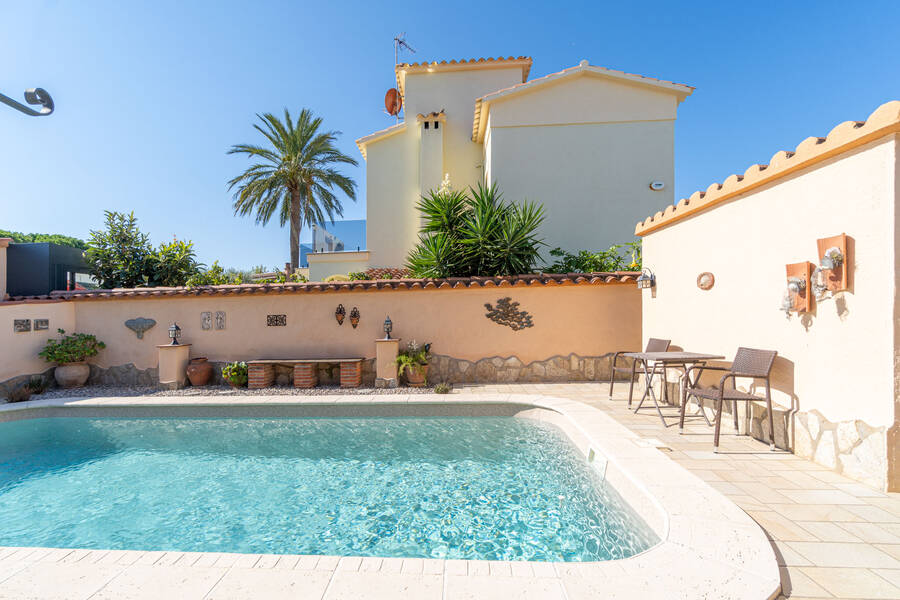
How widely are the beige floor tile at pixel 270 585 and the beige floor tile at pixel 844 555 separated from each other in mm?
3048

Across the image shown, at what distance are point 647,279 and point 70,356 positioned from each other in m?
12.7

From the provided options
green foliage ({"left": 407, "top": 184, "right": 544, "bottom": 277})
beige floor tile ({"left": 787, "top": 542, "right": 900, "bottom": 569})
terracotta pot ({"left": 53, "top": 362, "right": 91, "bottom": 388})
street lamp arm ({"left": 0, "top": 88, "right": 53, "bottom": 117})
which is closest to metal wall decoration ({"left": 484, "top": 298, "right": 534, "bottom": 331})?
green foliage ({"left": 407, "top": 184, "right": 544, "bottom": 277})

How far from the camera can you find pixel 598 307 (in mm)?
8445

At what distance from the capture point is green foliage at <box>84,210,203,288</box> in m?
10.3

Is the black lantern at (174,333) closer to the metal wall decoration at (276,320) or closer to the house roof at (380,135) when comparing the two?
the metal wall decoration at (276,320)

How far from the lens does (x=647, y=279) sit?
7070 millimetres

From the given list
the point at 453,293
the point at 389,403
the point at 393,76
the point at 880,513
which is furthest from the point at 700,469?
the point at 393,76

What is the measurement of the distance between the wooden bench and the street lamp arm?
203 inches

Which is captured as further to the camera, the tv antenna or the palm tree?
the tv antenna

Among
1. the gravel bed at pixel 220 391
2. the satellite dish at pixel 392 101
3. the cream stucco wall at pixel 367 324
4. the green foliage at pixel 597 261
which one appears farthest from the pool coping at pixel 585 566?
the satellite dish at pixel 392 101

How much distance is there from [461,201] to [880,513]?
8446mm

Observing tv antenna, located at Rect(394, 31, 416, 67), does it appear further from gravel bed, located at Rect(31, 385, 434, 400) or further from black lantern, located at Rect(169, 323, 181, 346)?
gravel bed, located at Rect(31, 385, 434, 400)

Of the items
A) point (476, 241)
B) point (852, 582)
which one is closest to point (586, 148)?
point (476, 241)

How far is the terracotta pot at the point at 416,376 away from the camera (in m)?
8.07
